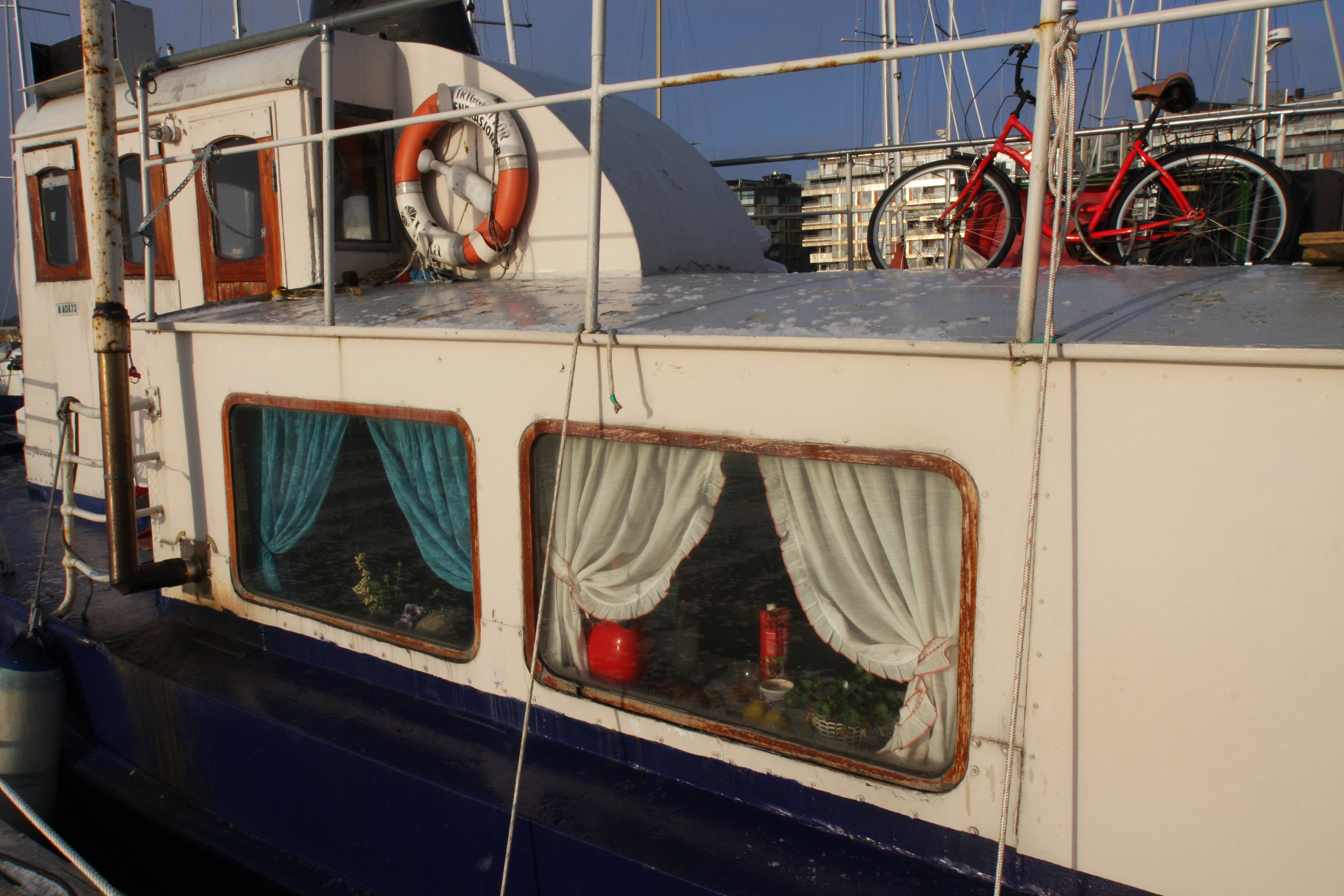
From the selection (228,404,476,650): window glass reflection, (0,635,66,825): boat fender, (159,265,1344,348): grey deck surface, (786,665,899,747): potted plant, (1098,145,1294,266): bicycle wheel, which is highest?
(1098,145,1294,266): bicycle wheel

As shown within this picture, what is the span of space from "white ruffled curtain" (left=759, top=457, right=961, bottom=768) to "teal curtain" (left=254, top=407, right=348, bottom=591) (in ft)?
6.51

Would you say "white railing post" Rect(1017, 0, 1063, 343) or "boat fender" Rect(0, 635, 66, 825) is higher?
"white railing post" Rect(1017, 0, 1063, 343)

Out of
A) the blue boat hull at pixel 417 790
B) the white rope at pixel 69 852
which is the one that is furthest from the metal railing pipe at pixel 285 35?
the white rope at pixel 69 852

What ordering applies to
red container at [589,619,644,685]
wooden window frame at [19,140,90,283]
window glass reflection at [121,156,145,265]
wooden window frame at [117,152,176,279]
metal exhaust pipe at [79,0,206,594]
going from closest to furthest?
red container at [589,619,644,685], metal exhaust pipe at [79,0,206,594], wooden window frame at [117,152,176,279], window glass reflection at [121,156,145,265], wooden window frame at [19,140,90,283]

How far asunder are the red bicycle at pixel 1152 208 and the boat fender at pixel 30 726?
4740 millimetres

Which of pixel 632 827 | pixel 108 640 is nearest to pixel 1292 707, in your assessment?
pixel 632 827

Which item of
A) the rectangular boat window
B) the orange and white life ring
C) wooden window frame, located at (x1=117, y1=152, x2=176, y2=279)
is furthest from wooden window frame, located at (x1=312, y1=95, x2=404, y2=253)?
wooden window frame, located at (x1=117, y1=152, x2=176, y2=279)

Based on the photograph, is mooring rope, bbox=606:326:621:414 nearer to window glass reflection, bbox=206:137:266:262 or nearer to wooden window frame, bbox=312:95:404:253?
wooden window frame, bbox=312:95:404:253

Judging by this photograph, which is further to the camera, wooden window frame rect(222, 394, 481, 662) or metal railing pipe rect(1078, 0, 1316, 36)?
wooden window frame rect(222, 394, 481, 662)

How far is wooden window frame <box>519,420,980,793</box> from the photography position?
2170mm

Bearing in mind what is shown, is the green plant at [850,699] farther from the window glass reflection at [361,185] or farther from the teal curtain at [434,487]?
the window glass reflection at [361,185]

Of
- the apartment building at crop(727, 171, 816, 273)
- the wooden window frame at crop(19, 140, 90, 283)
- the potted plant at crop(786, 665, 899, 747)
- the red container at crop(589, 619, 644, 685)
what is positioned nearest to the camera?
the potted plant at crop(786, 665, 899, 747)

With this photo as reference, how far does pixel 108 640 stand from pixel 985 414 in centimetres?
391

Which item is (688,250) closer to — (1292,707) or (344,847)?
(344,847)
